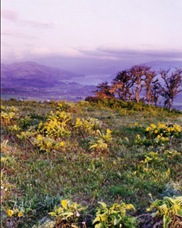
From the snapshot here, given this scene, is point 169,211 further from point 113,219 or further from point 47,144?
point 47,144

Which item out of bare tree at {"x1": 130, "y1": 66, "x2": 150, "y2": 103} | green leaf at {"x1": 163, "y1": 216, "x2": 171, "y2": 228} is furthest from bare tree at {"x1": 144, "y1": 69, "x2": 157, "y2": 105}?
green leaf at {"x1": 163, "y1": 216, "x2": 171, "y2": 228}

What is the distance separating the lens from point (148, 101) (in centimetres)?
3866

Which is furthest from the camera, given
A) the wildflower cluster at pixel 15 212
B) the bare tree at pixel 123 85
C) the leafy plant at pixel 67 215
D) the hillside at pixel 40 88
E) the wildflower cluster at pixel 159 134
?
the hillside at pixel 40 88

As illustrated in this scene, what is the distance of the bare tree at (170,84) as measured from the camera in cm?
3519

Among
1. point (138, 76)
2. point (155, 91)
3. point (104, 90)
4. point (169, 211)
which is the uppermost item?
point (138, 76)

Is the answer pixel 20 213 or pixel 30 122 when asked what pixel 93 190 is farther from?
pixel 30 122

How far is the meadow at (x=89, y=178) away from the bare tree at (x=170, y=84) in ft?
99.4

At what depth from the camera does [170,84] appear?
35906 millimetres

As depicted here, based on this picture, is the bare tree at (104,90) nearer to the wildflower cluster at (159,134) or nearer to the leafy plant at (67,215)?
the wildflower cluster at (159,134)

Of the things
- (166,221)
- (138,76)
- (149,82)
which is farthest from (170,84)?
(166,221)

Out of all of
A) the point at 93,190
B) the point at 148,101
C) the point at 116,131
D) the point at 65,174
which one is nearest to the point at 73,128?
the point at 116,131

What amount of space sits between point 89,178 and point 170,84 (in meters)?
34.6

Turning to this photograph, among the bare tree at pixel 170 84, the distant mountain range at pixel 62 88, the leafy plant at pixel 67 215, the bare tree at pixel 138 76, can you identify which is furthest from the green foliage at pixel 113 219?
the bare tree at pixel 170 84

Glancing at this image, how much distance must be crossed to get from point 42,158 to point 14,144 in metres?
1.43
